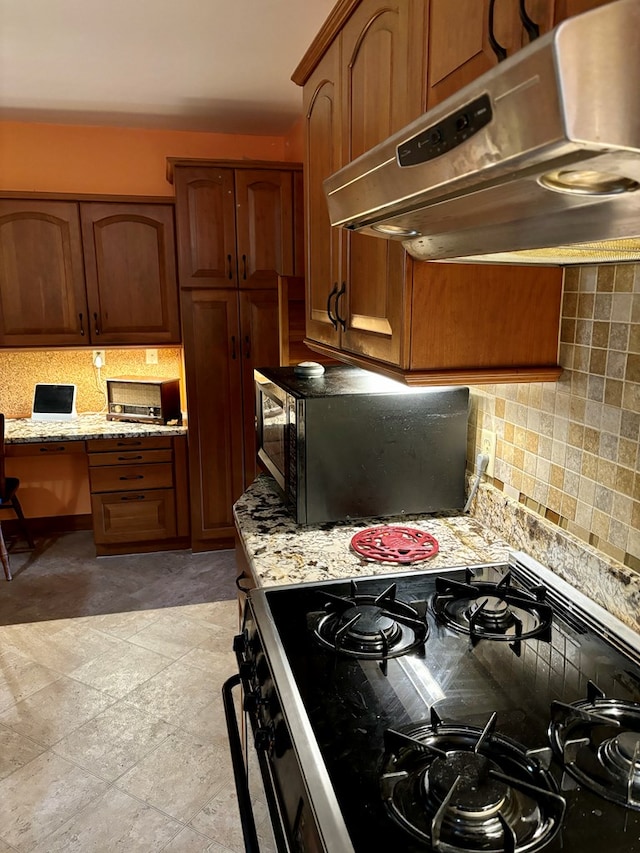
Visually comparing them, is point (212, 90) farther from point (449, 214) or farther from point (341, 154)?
point (449, 214)

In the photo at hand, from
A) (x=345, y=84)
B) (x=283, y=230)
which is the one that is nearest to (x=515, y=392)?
(x=345, y=84)

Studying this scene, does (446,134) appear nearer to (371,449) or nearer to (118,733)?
(371,449)

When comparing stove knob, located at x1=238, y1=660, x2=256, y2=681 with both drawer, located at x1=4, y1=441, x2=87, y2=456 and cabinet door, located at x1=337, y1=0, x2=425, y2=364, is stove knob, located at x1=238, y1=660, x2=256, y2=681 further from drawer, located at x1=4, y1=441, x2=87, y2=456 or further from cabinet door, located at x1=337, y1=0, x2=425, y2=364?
drawer, located at x1=4, y1=441, x2=87, y2=456

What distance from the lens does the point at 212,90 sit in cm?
313

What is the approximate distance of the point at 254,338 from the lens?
3566mm

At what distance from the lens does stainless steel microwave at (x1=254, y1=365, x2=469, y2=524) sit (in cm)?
168

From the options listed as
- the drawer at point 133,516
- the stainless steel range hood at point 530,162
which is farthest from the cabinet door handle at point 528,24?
the drawer at point 133,516

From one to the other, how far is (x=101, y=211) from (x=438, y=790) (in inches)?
138

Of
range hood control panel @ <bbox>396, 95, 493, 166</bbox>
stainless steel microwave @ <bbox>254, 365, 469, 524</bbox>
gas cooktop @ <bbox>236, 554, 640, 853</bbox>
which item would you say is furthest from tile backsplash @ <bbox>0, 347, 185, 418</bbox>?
range hood control panel @ <bbox>396, 95, 493, 166</bbox>

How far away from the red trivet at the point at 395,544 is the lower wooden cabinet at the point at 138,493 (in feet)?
7.01

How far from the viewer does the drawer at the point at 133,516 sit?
11.8 feet

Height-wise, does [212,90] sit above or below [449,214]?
above

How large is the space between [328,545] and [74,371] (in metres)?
2.88

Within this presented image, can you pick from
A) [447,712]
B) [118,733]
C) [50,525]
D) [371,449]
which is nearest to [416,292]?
[371,449]
